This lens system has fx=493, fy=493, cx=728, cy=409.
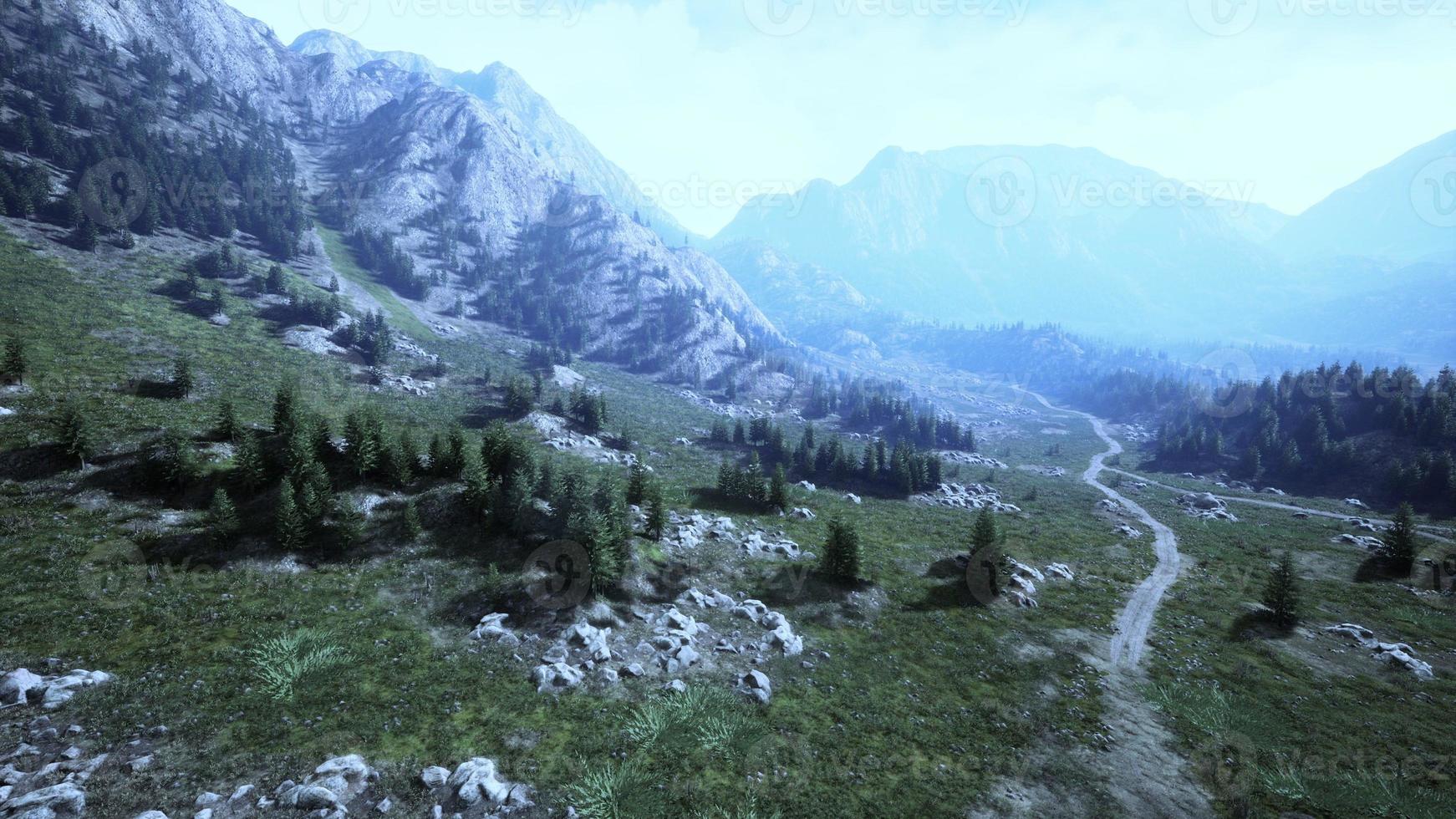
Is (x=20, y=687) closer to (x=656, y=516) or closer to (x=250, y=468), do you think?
(x=250, y=468)

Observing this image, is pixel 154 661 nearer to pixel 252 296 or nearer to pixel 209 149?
pixel 252 296

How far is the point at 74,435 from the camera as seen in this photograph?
1725 inches

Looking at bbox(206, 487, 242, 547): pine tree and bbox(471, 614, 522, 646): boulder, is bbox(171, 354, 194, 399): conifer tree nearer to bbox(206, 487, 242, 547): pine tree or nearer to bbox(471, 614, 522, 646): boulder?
bbox(206, 487, 242, 547): pine tree

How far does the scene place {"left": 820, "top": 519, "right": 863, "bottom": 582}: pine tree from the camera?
53.7 m

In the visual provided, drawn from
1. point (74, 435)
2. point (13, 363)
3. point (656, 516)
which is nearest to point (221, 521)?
point (74, 435)

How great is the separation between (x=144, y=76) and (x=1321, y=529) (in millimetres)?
372091

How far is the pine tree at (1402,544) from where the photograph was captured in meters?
63.4

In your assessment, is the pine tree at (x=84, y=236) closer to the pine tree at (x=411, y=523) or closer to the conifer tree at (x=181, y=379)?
the conifer tree at (x=181, y=379)

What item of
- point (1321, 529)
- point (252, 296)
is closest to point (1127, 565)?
point (1321, 529)

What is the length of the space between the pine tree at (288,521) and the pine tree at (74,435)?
19923 millimetres

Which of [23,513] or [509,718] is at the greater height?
[23,513]

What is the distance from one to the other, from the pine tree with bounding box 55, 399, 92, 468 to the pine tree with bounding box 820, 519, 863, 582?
71.0 m

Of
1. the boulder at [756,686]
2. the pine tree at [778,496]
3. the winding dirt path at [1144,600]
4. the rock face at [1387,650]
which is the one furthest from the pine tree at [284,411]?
the rock face at [1387,650]

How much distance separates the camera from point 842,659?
4112 cm
